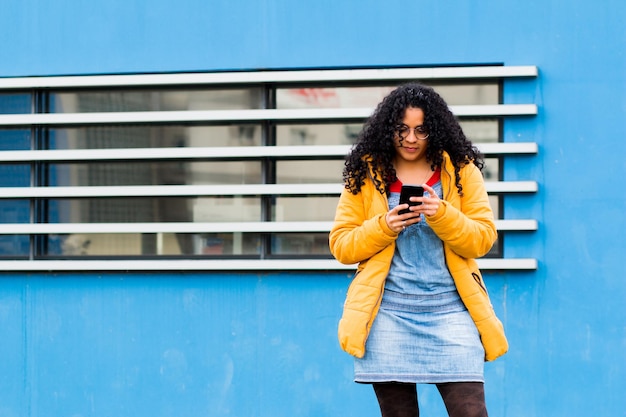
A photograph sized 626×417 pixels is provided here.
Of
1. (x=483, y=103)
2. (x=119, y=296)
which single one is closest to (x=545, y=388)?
(x=483, y=103)

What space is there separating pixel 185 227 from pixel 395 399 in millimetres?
2399

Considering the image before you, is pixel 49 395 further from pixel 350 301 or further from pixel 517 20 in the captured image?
pixel 517 20

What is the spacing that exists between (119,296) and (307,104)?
1.64 meters

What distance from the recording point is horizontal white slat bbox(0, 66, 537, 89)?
5727 mm

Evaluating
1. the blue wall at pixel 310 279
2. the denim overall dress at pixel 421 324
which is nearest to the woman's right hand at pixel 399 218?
the denim overall dress at pixel 421 324

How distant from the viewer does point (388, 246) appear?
3.84 meters

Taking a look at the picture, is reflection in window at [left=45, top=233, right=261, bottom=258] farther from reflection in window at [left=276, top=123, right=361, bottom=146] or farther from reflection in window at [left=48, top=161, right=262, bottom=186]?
reflection in window at [left=276, top=123, right=361, bottom=146]

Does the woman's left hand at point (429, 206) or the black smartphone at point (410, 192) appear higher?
the black smartphone at point (410, 192)

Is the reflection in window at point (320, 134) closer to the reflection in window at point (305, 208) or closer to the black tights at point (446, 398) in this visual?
the reflection in window at point (305, 208)

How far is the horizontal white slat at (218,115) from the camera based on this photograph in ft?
18.8

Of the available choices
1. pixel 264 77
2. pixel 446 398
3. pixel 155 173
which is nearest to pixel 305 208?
pixel 264 77

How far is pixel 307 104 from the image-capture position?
19.6ft

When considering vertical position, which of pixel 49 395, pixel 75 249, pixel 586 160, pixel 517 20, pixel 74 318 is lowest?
pixel 49 395

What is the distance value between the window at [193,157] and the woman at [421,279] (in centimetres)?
187
